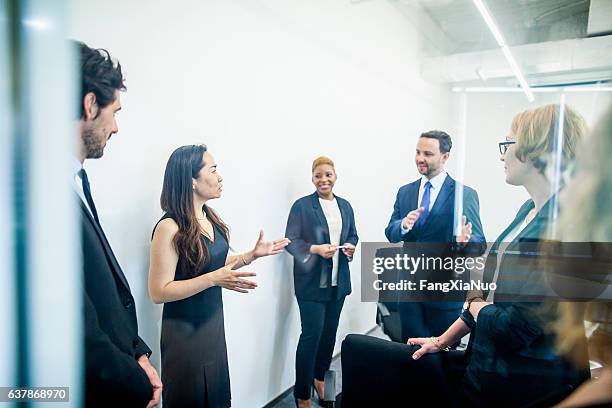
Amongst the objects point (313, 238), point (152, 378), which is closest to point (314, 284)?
point (313, 238)

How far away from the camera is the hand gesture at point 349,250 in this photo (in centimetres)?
139

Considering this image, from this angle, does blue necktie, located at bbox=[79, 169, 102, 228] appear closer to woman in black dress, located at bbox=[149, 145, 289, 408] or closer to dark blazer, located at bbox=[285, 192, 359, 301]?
woman in black dress, located at bbox=[149, 145, 289, 408]

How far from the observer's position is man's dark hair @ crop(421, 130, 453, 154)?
1244mm

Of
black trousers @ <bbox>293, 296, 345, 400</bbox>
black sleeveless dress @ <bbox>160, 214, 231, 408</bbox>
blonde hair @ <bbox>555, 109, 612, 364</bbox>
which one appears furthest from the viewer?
black trousers @ <bbox>293, 296, 345, 400</bbox>

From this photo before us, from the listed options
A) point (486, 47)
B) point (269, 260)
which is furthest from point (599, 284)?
point (269, 260)

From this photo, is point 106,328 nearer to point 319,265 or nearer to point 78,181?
point 78,181

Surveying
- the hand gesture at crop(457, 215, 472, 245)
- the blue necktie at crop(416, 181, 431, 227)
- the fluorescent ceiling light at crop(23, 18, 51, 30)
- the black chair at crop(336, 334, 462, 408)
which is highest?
the fluorescent ceiling light at crop(23, 18, 51, 30)

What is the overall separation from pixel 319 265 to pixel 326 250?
0.07m

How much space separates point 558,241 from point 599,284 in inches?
8.0

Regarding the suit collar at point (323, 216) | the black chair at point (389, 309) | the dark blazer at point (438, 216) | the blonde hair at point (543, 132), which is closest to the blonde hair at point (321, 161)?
the suit collar at point (323, 216)

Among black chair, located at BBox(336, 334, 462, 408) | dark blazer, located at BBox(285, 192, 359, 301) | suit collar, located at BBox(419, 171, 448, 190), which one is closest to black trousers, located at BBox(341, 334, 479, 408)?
black chair, located at BBox(336, 334, 462, 408)

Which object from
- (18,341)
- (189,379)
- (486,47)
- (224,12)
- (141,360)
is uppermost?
(224,12)

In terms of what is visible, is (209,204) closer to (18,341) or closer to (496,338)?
(18,341)

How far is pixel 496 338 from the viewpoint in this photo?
118 centimetres
